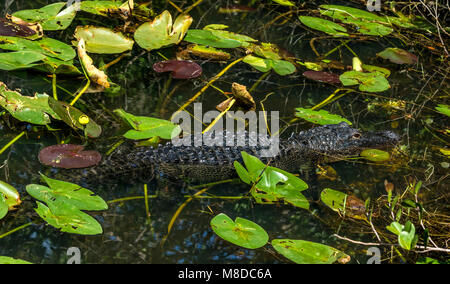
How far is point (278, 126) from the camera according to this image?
3.45m

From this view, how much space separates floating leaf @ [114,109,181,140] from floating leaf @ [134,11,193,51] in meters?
1.00

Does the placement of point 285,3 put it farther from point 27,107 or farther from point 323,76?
point 27,107

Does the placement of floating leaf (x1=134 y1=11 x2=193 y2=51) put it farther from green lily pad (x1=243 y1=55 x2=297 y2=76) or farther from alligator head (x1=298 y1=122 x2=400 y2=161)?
alligator head (x1=298 y1=122 x2=400 y2=161)

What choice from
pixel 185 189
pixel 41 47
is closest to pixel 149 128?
pixel 185 189

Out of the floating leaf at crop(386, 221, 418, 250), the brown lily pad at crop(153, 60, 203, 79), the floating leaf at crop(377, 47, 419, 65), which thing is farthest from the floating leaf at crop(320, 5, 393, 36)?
the floating leaf at crop(386, 221, 418, 250)

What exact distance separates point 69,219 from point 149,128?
2.64 feet

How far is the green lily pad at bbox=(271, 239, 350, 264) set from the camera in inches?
90.1

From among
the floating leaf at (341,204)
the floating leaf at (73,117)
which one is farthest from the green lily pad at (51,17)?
the floating leaf at (341,204)

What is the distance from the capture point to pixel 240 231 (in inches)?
94.2

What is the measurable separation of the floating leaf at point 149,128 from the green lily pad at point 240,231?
0.71 meters

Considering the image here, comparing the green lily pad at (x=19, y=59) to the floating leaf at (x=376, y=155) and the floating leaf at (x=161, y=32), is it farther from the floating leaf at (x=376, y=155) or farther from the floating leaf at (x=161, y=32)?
the floating leaf at (x=376, y=155)

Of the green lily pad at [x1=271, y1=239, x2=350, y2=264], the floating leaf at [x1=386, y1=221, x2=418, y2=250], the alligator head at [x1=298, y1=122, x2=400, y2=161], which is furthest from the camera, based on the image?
the alligator head at [x1=298, y1=122, x2=400, y2=161]
